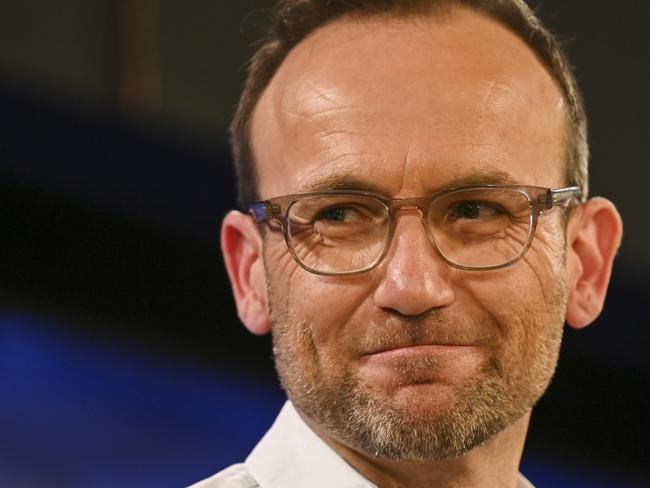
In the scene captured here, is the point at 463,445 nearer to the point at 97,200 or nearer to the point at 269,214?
the point at 269,214

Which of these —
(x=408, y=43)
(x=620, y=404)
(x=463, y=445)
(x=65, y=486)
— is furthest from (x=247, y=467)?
(x=620, y=404)

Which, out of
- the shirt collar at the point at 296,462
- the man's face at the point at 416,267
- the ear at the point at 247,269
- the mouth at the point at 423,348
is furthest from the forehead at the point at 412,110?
the shirt collar at the point at 296,462

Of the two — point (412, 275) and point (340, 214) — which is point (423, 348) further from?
point (340, 214)

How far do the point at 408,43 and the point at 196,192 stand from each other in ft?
5.20

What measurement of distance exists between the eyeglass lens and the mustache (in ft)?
0.29

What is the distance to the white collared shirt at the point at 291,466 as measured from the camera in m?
1.86

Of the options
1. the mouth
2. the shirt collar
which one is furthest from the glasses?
the shirt collar

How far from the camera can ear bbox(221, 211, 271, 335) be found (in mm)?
2012

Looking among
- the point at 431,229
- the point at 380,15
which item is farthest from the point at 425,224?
the point at 380,15

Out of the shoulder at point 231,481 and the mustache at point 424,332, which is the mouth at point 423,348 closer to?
the mustache at point 424,332

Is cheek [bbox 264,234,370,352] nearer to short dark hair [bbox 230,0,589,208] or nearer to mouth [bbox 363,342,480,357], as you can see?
mouth [bbox 363,342,480,357]

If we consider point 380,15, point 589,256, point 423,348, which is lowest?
point 423,348

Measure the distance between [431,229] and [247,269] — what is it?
0.43 metres

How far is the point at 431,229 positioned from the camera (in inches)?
69.6
